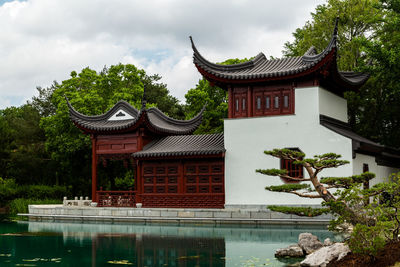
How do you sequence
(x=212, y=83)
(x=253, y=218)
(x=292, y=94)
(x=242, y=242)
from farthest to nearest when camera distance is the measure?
(x=212, y=83) → (x=292, y=94) → (x=253, y=218) → (x=242, y=242)

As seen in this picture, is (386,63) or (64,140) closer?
(386,63)

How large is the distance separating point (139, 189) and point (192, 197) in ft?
8.28

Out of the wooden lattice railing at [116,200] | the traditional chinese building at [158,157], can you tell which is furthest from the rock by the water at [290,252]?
the wooden lattice railing at [116,200]

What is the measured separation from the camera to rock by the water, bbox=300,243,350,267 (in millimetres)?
8664

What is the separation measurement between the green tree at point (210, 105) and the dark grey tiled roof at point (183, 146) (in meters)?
7.60

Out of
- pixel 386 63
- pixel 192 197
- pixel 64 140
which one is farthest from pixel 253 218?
pixel 64 140

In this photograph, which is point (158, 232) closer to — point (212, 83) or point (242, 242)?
point (242, 242)

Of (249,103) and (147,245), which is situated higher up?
(249,103)

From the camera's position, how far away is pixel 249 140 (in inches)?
783

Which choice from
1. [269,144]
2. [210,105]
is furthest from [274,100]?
[210,105]

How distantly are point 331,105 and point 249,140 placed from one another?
3531 millimetres

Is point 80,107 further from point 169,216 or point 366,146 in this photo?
point 366,146

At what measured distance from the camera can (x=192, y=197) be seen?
67.8 feet

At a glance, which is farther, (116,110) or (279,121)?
(116,110)
